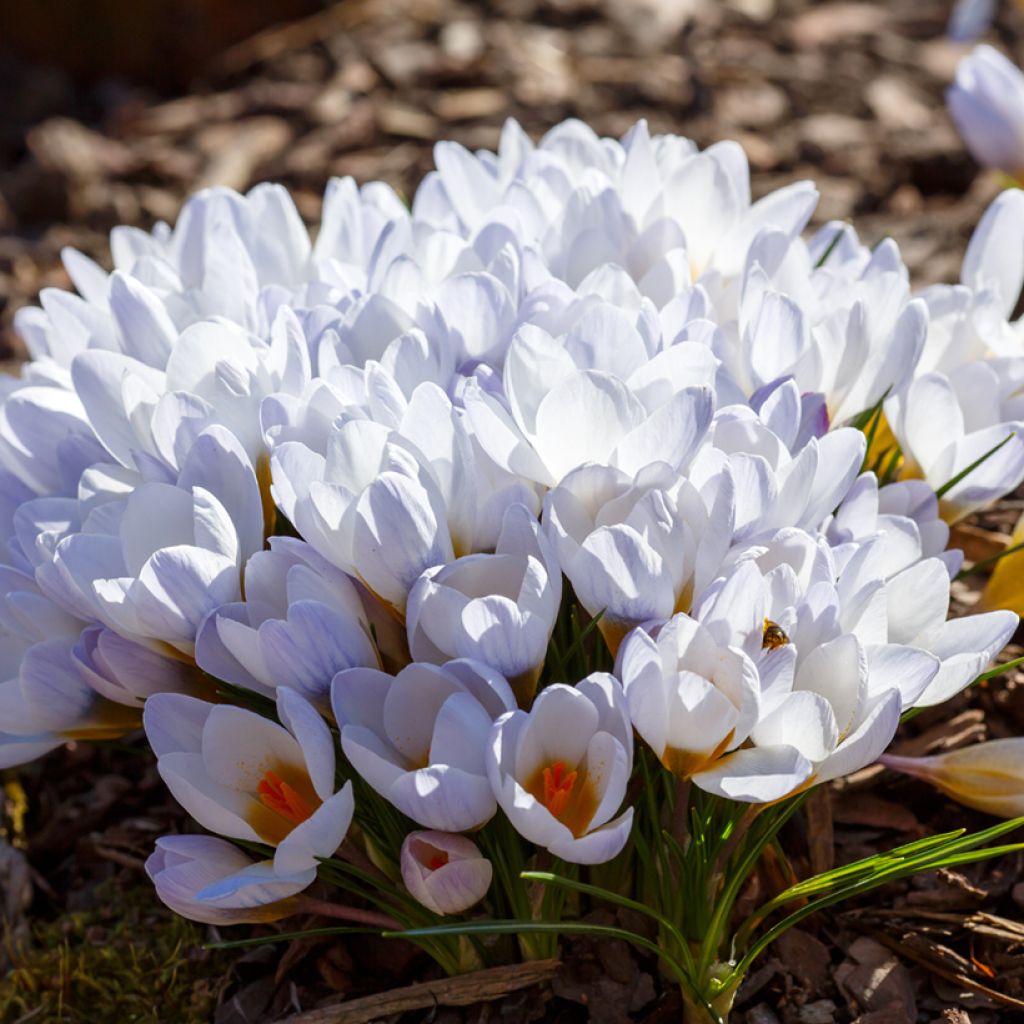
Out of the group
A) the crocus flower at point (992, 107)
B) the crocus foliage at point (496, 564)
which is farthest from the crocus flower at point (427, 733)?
the crocus flower at point (992, 107)

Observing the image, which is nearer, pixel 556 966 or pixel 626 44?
pixel 556 966

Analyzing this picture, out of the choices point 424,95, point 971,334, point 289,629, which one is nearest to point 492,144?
point 424,95

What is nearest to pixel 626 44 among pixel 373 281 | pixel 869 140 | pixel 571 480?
pixel 869 140

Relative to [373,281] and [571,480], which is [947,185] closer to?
[373,281]

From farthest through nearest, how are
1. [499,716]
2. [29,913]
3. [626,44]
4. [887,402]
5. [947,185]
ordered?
[626,44] → [947,185] → [29,913] → [887,402] → [499,716]

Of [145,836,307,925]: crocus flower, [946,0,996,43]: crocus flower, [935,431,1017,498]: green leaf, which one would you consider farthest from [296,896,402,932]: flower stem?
[946,0,996,43]: crocus flower

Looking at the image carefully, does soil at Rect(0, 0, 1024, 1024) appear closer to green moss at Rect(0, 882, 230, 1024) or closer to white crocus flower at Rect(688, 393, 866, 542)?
green moss at Rect(0, 882, 230, 1024)
